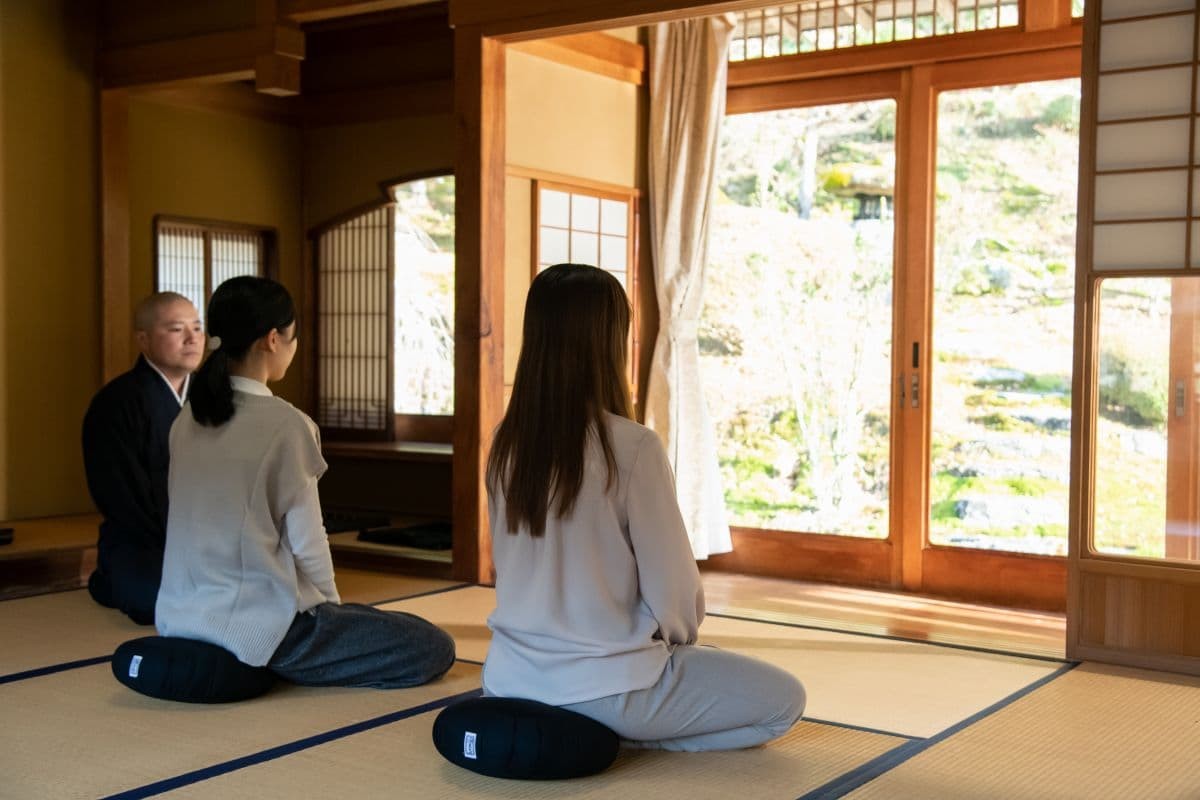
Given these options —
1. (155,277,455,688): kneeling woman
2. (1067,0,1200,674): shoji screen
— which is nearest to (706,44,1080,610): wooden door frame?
(1067,0,1200,674): shoji screen

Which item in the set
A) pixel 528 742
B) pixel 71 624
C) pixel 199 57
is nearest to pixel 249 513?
pixel 528 742

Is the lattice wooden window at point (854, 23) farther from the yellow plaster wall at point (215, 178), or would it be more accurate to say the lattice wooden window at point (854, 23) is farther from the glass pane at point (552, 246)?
the yellow plaster wall at point (215, 178)

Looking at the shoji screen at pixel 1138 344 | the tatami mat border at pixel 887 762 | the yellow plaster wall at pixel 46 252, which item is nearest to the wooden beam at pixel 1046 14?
the shoji screen at pixel 1138 344

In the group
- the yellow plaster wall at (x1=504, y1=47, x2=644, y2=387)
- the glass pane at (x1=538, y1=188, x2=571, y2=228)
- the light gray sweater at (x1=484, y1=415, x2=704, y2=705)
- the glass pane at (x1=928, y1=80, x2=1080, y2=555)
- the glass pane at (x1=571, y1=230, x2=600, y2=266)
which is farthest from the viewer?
the glass pane at (x1=571, y1=230, x2=600, y2=266)

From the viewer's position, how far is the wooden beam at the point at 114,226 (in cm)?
630

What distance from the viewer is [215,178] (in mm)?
6926

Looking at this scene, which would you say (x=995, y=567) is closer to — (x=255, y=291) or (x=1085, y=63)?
(x=1085, y=63)

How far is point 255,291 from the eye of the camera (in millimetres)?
3363

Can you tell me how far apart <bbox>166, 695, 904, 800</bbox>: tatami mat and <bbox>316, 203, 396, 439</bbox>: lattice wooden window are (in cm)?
427

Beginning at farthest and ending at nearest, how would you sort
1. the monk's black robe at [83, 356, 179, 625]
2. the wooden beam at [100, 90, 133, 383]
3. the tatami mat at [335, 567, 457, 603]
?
the wooden beam at [100, 90, 133, 383], the tatami mat at [335, 567, 457, 603], the monk's black robe at [83, 356, 179, 625]

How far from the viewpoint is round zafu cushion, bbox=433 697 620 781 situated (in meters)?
2.64

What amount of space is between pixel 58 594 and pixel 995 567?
12.0ft

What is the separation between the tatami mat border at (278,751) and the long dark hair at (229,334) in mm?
856

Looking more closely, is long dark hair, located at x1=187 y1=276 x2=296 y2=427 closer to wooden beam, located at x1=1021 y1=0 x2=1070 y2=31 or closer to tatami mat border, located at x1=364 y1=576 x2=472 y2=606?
tatami mat border, located at x1=364 y1=576 x2=472 y2=606
